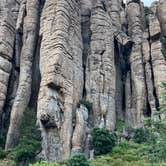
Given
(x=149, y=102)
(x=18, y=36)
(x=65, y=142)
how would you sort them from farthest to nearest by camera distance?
(x=18, y=36) < (x=149, y=102) < (x=65, y=142)

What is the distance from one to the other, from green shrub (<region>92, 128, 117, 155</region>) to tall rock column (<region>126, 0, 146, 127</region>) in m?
5.83

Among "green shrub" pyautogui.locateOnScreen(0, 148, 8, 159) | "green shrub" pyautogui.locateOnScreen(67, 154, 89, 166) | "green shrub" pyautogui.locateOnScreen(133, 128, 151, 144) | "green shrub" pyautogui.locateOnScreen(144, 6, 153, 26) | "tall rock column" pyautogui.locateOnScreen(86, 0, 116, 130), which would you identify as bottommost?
"green shrub" pyautogui.locateOnScreen(67, 154, 89, 166)

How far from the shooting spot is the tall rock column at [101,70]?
34.5m

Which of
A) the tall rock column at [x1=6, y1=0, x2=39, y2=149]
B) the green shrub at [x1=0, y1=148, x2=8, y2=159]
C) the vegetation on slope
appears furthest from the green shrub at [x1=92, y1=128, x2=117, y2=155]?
the tall rock column at [x1=6, y1=0, x2=39, y2=149]

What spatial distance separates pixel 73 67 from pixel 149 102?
7.22 meters

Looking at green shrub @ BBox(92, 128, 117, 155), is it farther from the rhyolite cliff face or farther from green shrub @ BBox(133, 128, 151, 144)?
green shrub @ BBox(133, 128, 151, 144)

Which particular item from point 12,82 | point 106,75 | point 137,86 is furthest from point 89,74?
point 12,82

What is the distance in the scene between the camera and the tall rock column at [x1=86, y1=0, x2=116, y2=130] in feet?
113

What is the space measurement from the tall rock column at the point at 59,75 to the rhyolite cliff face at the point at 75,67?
0.07 meters

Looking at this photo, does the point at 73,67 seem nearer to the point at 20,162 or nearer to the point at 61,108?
the point at 61,108

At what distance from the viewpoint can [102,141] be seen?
99.2ft

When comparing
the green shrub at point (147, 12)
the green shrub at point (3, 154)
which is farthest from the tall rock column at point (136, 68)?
the green shrub at point (3, 154)

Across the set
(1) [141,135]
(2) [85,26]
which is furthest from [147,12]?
(1) [141,135]

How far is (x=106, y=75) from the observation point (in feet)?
120
